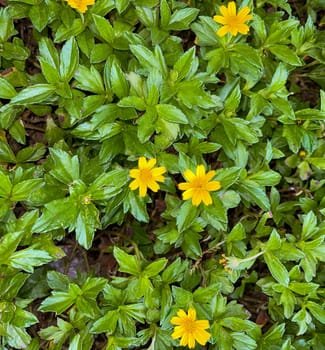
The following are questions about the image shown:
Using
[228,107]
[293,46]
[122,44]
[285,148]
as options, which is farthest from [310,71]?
[122,44]

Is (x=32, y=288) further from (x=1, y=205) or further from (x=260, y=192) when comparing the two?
(x=260, y=192)

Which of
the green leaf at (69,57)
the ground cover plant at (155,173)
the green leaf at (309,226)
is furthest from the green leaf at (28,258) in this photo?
the green leaf at (309,226)

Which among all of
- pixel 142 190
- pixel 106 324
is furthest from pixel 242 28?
pixel 106 324

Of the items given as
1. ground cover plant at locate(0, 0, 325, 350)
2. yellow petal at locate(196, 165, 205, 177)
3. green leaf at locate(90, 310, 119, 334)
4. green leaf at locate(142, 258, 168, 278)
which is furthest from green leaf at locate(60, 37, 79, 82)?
green leaf at locate(90, 310, 119, 334)

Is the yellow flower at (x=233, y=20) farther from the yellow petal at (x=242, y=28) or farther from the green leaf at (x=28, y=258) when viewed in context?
the green leaf at (x=28, y=258)

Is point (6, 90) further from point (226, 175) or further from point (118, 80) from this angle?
point (226, 175)

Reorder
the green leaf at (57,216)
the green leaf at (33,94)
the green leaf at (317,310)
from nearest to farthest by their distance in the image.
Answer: the green leaf at (57,216), the green leaf at (33,94), the green leaf at (317,310)
